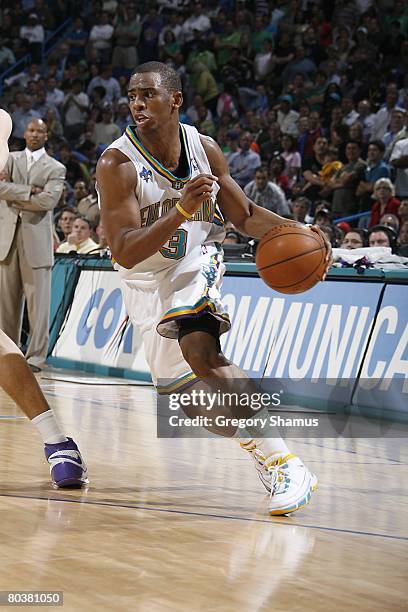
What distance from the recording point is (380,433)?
20.6ft

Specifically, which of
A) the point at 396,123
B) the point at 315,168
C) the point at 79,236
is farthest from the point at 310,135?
the point at 79,236

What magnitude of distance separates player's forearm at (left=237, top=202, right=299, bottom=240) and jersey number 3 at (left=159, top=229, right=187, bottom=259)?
1.22ft

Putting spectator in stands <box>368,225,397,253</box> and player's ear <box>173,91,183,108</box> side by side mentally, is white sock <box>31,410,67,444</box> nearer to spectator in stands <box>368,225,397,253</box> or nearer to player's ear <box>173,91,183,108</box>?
player's ear <box>173,91,183,108</box>

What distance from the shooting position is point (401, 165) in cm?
1098

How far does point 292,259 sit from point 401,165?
7.20m

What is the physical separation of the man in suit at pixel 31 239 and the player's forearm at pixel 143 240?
521 cm

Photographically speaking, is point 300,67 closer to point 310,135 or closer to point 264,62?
point 264,62

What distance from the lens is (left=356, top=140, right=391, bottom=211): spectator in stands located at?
1132 cm

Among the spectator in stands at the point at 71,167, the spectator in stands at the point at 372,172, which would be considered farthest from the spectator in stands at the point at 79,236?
the spectator in stands at the point at 71,167

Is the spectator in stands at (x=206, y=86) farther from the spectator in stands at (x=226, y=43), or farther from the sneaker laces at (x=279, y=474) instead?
the sneaker laces at (x=279, y=474)

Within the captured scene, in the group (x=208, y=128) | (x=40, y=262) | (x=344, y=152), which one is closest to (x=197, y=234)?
(x=40, y=262)

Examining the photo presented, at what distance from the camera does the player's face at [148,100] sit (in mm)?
4254

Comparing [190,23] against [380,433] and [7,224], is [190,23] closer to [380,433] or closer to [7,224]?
[7,224]

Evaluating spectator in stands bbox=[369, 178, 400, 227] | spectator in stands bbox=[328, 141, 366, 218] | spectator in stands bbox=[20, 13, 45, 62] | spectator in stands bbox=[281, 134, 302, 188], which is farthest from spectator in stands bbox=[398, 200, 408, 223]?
spectator in stands bbox=[20, 13, 45, 62]
